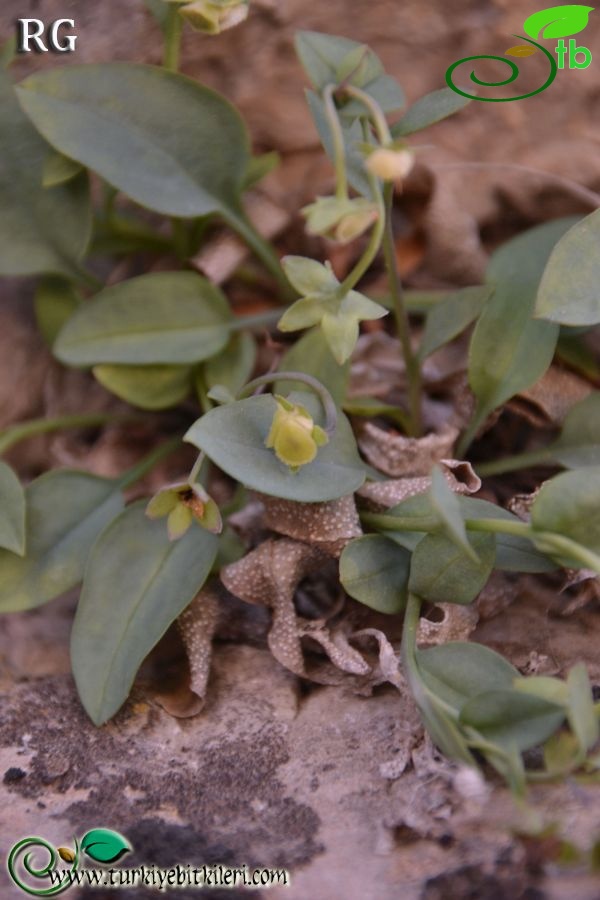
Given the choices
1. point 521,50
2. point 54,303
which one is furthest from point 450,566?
point 521,50

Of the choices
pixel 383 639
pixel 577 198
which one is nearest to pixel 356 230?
pixel 383 639

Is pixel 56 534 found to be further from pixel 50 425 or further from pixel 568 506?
pixel 568 506

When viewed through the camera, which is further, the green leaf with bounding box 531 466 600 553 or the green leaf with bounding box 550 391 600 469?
the green leaf with bounding box 550 391 600 469

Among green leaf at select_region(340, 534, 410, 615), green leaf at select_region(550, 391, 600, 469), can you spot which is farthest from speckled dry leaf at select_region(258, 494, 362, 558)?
green leaf at select_region(550, 391, 600, 469)

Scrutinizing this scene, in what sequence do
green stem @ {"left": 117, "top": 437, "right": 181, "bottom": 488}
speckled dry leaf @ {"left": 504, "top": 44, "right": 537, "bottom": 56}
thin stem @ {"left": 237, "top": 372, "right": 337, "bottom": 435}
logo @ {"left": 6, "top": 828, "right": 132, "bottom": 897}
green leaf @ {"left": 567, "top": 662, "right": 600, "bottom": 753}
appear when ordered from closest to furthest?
green leaf @ {"left": 567, "top": 662, "right": 600, "bottom": 753} < logo @ {"left": 6, "top": 828, "right": 132, "bottom": 897} < thin stem @ {"left": 237, "top": 372, "right": 337, "bottom": 435} < green stem @ {"left": 117, "top": 437, "right": 181, "bottom": 488} < speckled dry leaf @ {"left": 504, "top": 44, "right": 537, "bottom": 56}

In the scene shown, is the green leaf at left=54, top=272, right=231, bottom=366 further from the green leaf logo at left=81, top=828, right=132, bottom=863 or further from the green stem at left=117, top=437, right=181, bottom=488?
the green leaf logo at left=81, top=828, right=132, bottom=863

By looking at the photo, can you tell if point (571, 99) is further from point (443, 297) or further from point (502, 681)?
point (502, 681)
